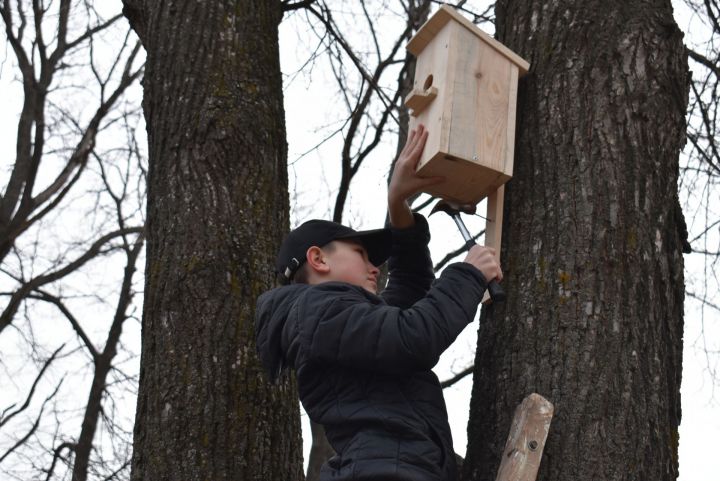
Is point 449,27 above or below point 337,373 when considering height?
above

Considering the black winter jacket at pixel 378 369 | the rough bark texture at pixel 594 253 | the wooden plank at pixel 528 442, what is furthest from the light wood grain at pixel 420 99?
the wooden plank at pixel 528 442

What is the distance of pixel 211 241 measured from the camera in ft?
12.1

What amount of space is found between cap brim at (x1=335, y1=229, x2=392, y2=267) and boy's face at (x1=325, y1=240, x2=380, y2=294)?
20 mm

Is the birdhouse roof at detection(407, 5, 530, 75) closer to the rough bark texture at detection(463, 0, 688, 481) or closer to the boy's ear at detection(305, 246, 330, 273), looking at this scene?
the rough bark texture at detection(463, 0, 688, 481)

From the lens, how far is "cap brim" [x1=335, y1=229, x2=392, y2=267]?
284 centimetres

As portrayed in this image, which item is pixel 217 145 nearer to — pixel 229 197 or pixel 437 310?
pixel 229 197

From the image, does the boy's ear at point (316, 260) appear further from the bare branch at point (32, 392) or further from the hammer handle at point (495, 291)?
the bare branch at point (32, 392)

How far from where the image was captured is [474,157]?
261 cm

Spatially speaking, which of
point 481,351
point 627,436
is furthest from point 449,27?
point 627,436

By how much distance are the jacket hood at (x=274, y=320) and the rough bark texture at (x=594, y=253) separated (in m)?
0.53

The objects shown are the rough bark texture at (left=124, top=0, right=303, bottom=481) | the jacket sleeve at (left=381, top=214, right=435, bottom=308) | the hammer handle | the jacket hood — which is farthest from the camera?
the rough bark texture at (left=124, top=0, right=303, bottom=481)

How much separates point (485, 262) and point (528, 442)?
1.55 ft

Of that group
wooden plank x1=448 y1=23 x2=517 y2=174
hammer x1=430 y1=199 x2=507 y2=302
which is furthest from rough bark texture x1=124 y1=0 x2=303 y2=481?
wooden plank x1=448 y1=23 x2=517 y2=174

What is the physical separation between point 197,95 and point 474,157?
173 cm
